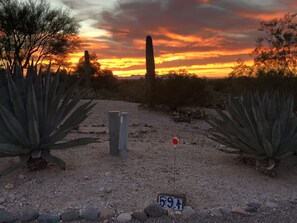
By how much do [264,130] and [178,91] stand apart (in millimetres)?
12034

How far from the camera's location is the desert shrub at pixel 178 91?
18547mm

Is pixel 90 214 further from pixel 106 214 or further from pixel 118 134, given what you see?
pixel 118 134

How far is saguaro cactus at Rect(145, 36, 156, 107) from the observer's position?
62.4ft

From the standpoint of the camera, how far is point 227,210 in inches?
202

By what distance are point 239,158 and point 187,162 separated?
42.2 inches

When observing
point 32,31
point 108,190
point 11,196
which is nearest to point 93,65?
point 32,31

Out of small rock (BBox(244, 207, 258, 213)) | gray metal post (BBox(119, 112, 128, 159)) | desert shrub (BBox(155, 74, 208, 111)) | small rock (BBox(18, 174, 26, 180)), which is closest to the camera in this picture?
small rock (BBox(244, 207, 258, 213))

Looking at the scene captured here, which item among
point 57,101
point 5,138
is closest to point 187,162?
point 57,101

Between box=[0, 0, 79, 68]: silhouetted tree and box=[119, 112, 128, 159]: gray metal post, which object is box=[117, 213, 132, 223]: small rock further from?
box=[0, 0, 79, 68]: silhouetted tree

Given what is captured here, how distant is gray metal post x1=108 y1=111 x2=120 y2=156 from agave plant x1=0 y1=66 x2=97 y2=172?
2.18ft

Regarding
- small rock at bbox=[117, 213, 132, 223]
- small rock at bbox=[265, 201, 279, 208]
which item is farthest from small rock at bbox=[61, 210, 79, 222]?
small rock at bbox=[265, 201, 279, 208]

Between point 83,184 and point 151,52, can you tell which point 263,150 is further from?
point 151,52

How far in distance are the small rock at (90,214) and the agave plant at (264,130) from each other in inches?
117

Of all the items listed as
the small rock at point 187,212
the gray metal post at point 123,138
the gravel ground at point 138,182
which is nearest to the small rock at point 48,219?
the gravel ground at point 138,182
